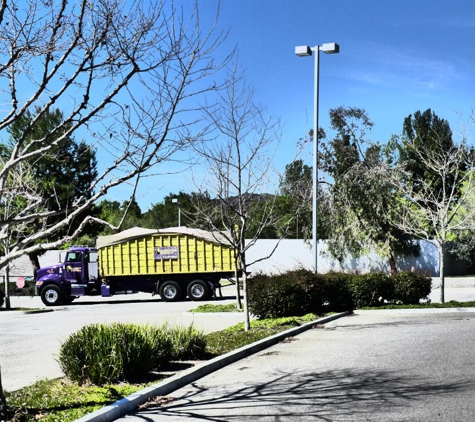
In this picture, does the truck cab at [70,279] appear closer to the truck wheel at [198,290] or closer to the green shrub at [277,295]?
the truck wheel at [198,290]

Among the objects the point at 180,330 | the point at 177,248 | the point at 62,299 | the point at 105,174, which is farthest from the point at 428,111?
the point at 105,174

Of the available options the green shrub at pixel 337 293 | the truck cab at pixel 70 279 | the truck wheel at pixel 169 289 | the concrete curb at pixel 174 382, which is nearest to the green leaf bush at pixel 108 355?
the concrete curb at pixel 174 382

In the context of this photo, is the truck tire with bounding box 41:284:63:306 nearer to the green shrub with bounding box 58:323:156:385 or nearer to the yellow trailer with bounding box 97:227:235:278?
the yellow trailer with bounding box 97:227:235:278

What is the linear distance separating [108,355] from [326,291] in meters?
11.7

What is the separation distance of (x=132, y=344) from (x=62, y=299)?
878 inches

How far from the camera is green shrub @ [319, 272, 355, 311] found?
20156mm

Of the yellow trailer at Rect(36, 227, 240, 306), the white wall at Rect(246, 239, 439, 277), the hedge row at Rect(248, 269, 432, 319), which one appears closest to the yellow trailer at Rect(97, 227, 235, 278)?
the yellow trailer at Rect(36, 227, 240, 306)

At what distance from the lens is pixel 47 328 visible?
1934cm

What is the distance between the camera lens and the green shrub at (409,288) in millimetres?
21609

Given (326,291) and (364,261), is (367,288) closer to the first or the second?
(326,291)

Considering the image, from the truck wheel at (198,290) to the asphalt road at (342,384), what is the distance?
1579 centimetres

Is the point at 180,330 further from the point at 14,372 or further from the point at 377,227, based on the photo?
the point at 377,227

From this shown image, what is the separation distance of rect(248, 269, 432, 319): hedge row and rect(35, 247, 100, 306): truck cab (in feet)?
44.1

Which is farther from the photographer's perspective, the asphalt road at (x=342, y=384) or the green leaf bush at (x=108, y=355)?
the green leaf bush at (x=108, y=355)
